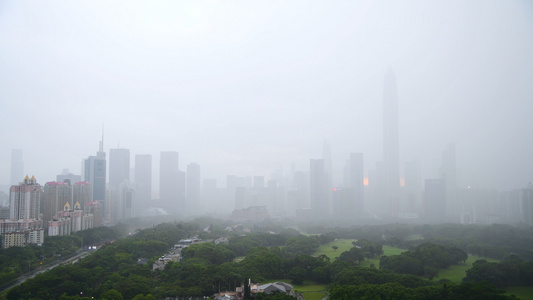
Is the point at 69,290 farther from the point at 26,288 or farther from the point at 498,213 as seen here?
the point at 498,213

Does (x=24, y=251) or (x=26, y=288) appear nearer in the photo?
(x=26, y=288)

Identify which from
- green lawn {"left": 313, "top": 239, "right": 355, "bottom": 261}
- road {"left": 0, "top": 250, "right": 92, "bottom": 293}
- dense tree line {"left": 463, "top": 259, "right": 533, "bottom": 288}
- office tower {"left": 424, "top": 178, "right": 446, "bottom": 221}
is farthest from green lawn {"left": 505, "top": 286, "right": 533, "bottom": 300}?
office tower {"left": 424, "top": 178, "right": 446, "bottom": 221}

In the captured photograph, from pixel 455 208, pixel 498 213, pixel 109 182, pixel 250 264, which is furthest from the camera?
pixel 109 182

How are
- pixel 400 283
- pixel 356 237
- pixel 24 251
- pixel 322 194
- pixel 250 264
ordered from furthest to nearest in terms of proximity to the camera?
1. pixel 322 194
2. pixel 356 237
3. pixel 24 251
4. pixel 250 264
5. pixel 400 283

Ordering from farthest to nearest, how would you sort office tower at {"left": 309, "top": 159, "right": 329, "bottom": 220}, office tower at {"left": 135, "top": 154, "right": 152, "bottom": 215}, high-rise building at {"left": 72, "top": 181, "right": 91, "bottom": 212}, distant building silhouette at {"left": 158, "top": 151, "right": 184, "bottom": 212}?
distant building silhouette at {"left": 158, "top": 151, "right": 184, "bottom": 212}
office tower at {"left": 135, "top": 154, "right": 152, "bottom": 215}
office tower at {"left": 309, "top": 159, "right": 329, "bottom": 220}
high-rise building at {"left": 72, "top": 181, "right": 91, "bottom": 212}

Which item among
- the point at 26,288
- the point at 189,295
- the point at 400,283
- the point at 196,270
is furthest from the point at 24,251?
the point at 400,283

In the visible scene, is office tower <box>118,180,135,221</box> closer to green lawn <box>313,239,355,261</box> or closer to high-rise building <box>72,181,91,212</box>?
high-rise building <box>72,181,91,212</box>

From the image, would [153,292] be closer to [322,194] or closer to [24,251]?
[24,251]

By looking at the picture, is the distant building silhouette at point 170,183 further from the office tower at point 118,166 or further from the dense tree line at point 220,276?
the dense tree line at point 220,276
